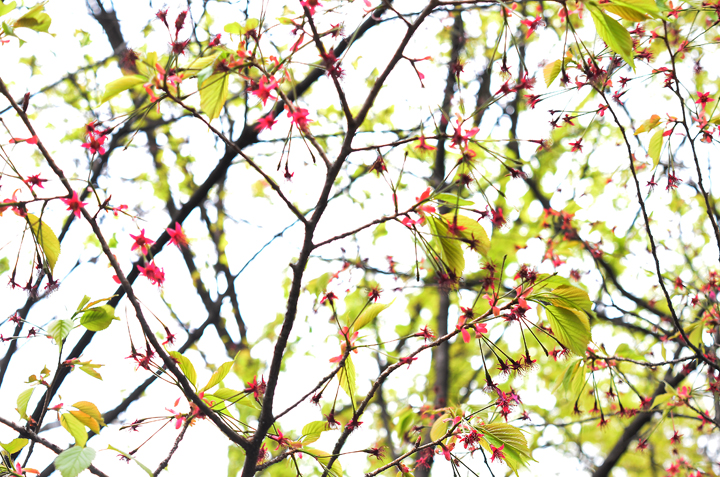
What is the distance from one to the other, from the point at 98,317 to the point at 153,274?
0.30 metres

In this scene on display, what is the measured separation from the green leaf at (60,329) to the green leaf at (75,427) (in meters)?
0.21

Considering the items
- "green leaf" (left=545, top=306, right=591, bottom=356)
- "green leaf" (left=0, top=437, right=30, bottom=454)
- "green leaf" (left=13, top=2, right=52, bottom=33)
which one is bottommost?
"green leaf" (left=0, top=437, right=30, bottom=454)

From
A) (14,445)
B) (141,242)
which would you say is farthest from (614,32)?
(14,445)

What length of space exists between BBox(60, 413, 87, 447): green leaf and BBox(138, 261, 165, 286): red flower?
1.55ft

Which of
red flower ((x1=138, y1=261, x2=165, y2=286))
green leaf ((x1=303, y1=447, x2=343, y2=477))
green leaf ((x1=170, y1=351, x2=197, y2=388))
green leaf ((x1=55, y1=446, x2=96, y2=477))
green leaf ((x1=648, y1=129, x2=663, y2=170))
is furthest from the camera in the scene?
green leaf ((x1=648, y1=129, x2=663, y2=170))

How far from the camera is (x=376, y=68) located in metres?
4.87

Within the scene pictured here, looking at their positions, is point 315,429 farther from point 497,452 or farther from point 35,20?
point 35,20

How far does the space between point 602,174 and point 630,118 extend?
1.12 metres

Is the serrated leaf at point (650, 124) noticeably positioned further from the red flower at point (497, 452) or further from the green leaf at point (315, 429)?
the green leaf at point (315, 429)

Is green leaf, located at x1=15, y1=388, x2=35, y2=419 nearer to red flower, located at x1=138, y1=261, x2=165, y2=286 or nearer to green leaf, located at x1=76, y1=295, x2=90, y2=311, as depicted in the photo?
green leaf, located at x1=76, y1=295, x2=90, y2=311

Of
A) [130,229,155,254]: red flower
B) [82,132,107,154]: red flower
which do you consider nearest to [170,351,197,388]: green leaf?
[130,229,155,254]: red flower

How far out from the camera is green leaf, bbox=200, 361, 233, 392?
1.43 meters

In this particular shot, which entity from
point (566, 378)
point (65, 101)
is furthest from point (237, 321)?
point (566, 378)

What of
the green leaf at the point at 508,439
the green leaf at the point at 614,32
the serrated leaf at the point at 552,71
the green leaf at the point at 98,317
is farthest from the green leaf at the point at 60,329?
the serrated leaf at the point at 552,71
